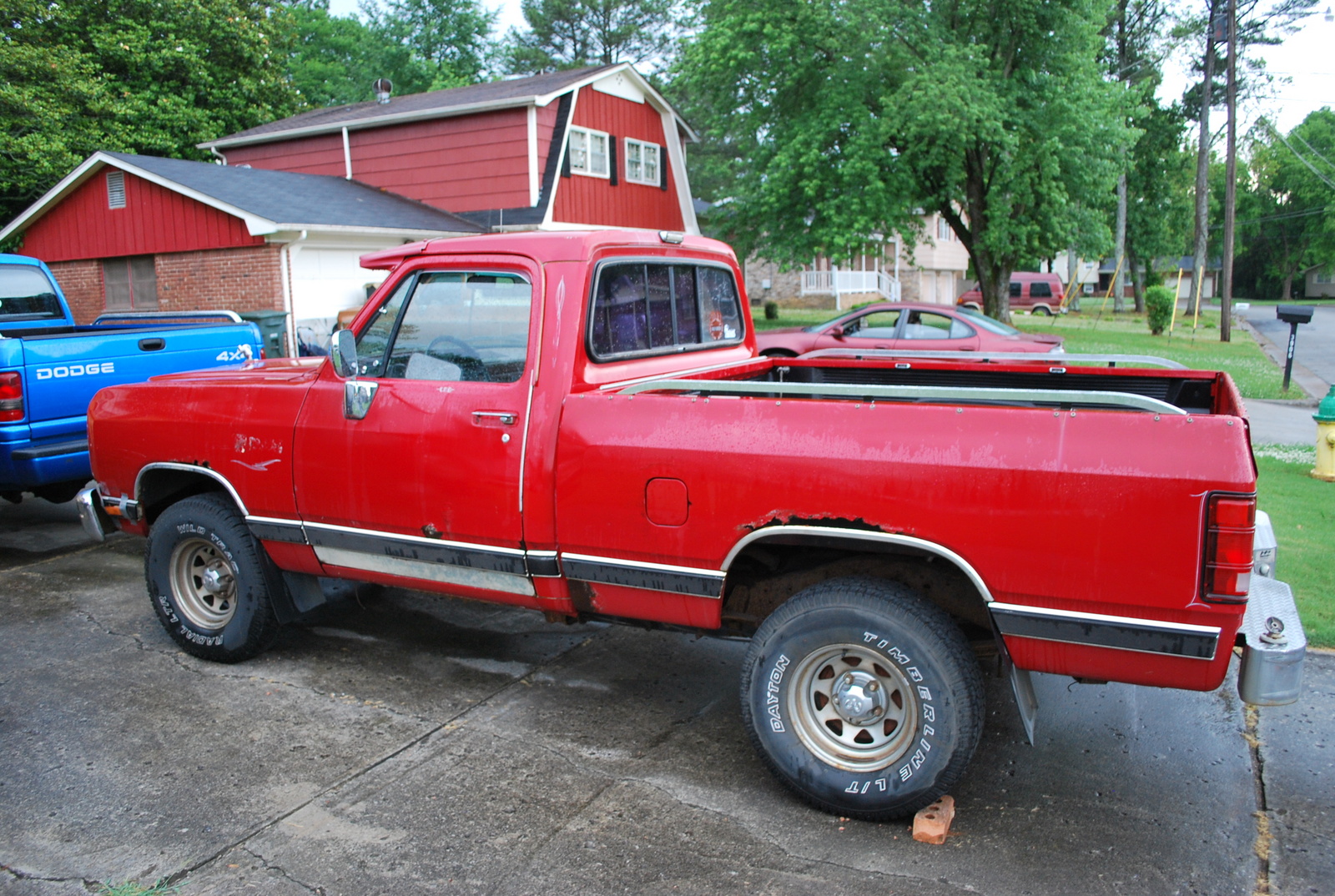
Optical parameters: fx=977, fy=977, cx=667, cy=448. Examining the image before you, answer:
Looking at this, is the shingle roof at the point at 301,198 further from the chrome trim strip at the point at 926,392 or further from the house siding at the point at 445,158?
the chrome trim strip at the point at 926,392

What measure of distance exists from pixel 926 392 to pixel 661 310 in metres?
1.60

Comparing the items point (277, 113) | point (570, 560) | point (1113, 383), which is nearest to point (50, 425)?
point (570, 560)

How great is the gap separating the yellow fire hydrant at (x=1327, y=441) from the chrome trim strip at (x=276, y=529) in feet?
27.5

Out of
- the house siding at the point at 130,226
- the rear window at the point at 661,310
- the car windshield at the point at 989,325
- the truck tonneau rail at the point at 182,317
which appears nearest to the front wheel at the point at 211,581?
the rear window at the point at 661,310

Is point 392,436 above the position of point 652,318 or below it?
below

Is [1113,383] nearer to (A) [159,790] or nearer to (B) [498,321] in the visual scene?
(B) [498,321]

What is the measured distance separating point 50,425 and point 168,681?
2.55 m

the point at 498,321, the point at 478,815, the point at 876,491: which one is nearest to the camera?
the point at 876,491

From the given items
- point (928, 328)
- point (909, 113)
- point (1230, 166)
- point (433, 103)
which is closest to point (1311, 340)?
point (1230, 166)

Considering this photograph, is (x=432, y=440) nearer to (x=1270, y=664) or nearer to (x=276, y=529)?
(x=276, y=529)

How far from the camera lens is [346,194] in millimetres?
19594

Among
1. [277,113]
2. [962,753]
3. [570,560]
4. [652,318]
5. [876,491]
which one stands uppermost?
[277,113]

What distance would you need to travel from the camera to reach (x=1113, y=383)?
4.61m

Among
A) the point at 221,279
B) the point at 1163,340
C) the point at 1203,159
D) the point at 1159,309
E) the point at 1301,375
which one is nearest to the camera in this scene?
the point at 221,279
